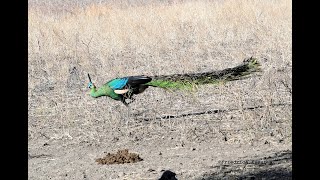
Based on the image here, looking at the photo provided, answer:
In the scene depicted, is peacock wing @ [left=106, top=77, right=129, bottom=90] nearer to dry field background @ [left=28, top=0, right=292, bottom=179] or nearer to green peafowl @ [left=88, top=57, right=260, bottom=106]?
green peafowl @ [left=88, top=57, right=260, bottom=106]

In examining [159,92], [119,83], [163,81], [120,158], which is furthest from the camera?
[159,92]

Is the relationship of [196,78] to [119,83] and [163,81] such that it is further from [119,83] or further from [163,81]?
[119,83]

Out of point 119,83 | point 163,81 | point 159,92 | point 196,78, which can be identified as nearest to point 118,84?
point 119,83

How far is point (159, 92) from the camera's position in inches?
Answer: 429

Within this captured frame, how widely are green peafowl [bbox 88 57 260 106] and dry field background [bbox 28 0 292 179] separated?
0.29 m

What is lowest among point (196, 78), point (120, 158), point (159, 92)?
point (120, 158)

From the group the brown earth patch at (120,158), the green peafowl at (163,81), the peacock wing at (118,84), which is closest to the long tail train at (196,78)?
the green peafowl at (163,81)

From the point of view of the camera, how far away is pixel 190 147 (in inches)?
357

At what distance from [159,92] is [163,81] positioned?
172 centimetres

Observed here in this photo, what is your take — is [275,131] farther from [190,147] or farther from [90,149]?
[90,149]

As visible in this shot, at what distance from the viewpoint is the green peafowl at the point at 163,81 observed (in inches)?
357

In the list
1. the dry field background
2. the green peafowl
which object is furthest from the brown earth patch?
the green peafowl

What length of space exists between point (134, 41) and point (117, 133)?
3670mm
